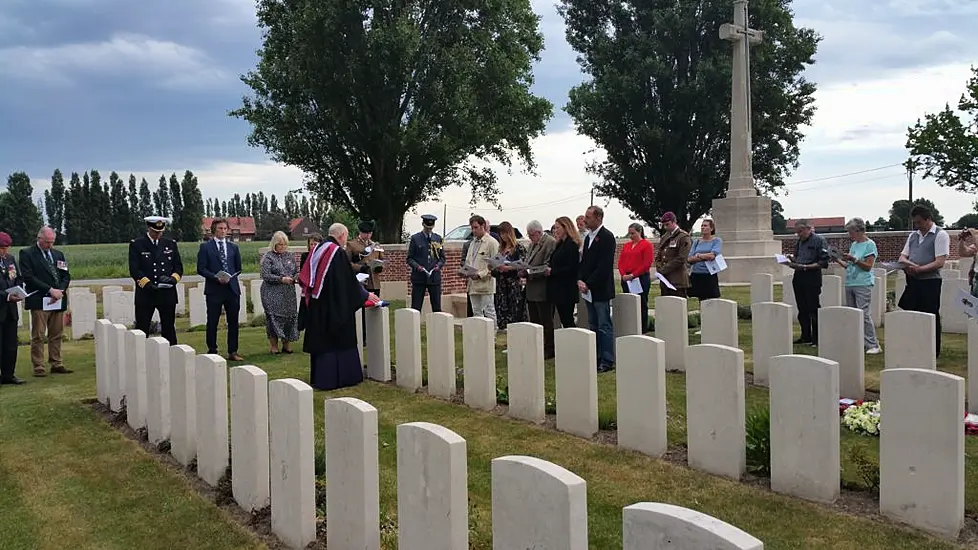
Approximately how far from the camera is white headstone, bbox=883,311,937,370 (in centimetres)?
591

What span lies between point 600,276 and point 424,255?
140 inches

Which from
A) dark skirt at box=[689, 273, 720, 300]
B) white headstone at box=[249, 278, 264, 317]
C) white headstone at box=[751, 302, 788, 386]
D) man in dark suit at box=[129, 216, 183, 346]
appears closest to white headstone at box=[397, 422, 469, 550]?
white headstone at box=[751, 302, 788, 386]

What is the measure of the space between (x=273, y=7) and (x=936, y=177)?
28.7 metres

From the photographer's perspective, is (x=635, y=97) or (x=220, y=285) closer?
(x=220, y=285)

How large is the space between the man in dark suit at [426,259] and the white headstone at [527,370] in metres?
4.56

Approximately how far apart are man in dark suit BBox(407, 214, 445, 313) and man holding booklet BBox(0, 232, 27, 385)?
4.81m

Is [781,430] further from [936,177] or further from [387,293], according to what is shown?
[936,177]

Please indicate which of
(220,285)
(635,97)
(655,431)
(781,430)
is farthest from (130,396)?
(635,97)

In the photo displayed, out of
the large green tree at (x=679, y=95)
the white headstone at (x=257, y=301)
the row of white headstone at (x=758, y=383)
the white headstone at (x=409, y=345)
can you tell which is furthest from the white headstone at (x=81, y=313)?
the large green tree at (x=679, y=95)

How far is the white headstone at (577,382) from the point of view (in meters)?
5.54

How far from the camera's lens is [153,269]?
8.88 metres

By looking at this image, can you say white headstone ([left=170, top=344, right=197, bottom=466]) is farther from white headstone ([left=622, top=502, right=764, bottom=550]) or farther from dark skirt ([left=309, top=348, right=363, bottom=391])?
white headstone ([left=622, top=502, right=764, bottom=550])

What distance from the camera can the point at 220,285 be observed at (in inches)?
375

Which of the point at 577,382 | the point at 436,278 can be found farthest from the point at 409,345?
the point at 436,278
